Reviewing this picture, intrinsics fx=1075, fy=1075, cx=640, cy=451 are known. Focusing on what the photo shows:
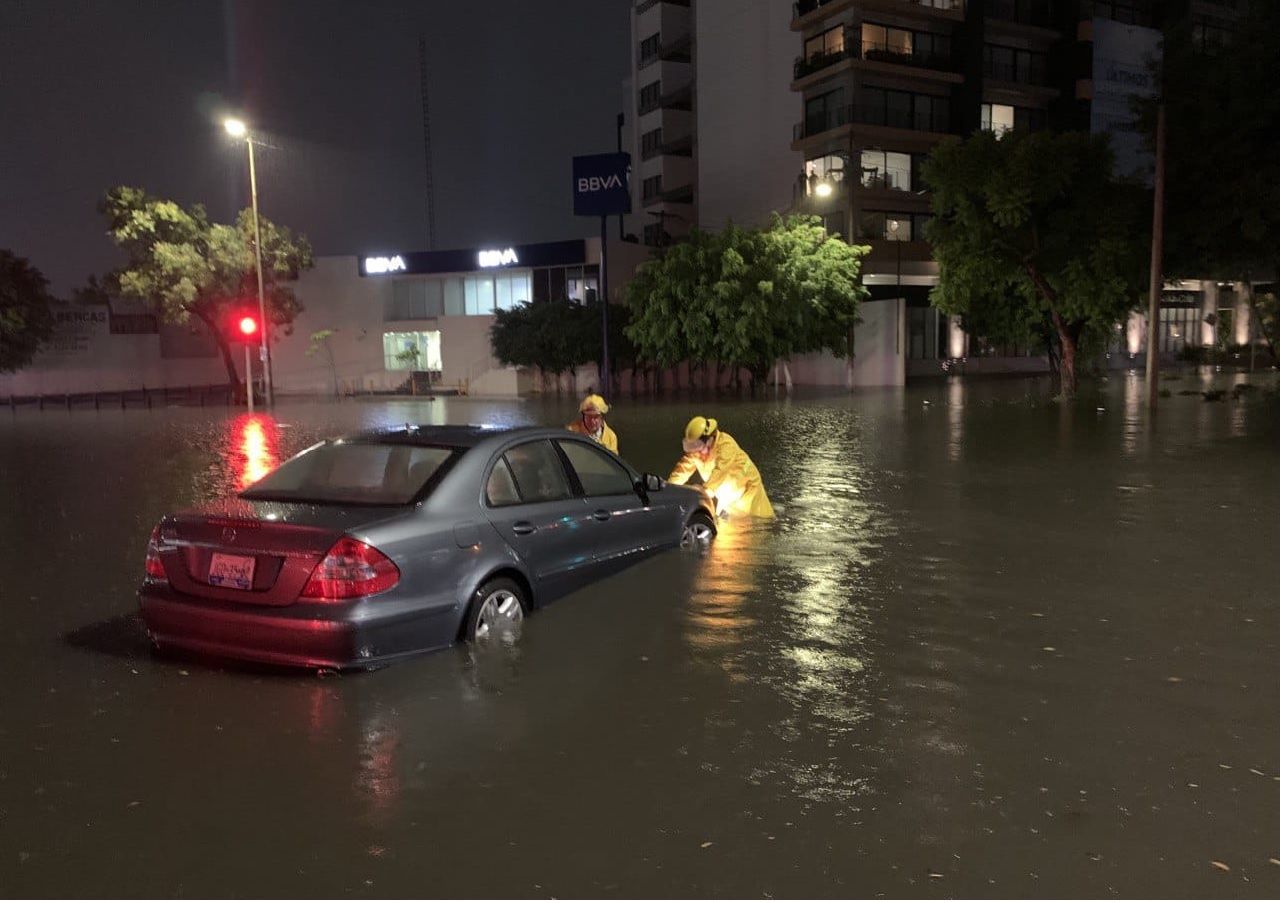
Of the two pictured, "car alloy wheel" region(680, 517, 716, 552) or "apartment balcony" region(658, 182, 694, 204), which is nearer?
"car alloy wheel" region(680, 517, 716, 552)

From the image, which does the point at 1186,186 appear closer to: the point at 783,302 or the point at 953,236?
the point at 953,236

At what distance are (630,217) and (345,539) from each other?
72.1 m

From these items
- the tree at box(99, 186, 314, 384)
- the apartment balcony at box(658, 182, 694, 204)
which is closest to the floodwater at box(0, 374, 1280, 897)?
the tree at box(99, 186, 314, 384)

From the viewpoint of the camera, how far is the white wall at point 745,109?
59125 millimetres

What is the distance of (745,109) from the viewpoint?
61.6m

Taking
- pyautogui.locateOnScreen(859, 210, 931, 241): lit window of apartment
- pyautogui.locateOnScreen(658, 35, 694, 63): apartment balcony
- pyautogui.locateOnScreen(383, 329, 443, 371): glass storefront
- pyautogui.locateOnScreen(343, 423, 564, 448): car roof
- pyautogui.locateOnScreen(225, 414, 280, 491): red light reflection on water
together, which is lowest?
pyautogui.locateOnScreen(225, 414, 280, 491): red light reflection on water

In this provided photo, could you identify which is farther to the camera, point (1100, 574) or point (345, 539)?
point (1100, 574)

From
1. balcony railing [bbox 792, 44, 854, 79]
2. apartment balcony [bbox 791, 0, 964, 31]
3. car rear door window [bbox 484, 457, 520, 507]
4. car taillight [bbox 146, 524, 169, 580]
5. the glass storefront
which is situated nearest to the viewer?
car taillight [bbox 146, 524, 169, 580]

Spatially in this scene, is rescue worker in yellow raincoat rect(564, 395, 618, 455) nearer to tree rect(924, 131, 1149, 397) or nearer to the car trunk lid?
the car trunk lid

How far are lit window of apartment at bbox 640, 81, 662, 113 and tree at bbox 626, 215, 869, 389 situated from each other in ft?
107

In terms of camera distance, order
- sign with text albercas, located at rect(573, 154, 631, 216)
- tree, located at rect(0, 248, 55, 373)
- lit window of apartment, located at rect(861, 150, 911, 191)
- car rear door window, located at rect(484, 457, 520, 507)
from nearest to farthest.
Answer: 1. car rear door window, located at rect(484, 457, 520, 507)
2. sign with text albercas, located at rect(573, 154, 631, 216)
3. tree, located at rect(0, 248, 55, 373)
4. lit window of apartment, located at rect(861, 150, 911, 191)

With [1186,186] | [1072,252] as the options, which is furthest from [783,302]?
[1186,186]

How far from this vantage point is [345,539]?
550 cm

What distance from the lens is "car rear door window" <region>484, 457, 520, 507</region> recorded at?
6418mm
